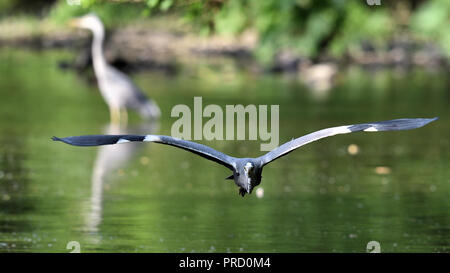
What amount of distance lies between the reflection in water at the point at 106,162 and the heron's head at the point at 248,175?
1.85m

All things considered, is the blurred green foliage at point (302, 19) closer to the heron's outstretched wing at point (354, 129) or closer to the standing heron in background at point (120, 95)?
the standing heron in background at point (120, 95)

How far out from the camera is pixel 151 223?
10.9m

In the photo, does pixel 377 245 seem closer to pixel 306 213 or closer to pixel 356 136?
pixel 306 213

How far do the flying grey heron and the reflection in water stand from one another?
186 cm

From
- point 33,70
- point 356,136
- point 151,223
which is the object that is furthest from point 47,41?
point 151,223

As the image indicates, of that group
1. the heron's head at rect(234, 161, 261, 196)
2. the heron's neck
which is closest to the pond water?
the heron's neck

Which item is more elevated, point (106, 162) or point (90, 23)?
point (90, 23)

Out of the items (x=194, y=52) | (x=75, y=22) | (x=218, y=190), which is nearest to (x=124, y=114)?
(x=75, y=22)

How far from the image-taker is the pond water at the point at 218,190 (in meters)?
10.2

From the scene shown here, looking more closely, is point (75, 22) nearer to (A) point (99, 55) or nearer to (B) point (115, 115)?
(A) point (99, 55)

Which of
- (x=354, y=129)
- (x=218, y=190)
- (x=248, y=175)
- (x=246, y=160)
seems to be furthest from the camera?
(x=218, y=190)

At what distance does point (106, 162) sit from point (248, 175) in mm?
6664

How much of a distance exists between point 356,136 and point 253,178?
383 inches

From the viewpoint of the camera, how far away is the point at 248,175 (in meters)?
8.62
